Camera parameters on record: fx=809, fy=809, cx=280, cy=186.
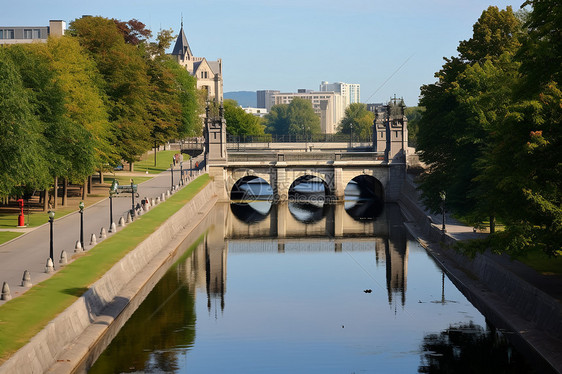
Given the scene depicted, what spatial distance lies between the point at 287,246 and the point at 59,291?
99.8 ft

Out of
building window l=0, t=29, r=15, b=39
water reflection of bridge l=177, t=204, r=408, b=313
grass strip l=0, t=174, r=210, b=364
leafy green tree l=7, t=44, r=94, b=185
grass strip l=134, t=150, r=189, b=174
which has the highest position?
building window l=0, t=29, r=15, b=39

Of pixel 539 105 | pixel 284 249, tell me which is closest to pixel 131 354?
pixel 539 105

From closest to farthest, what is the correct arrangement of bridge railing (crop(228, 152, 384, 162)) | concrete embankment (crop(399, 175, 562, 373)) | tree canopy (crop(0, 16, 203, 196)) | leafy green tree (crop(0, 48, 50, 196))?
concrete embankment (crop(399, 175, 562, 373))
leafy green tree (crop(0, 48, 50, 196))
tree canopy (crop(0, 16, 203, 196))
bridge railing (crop(228, 152, 384, 162))

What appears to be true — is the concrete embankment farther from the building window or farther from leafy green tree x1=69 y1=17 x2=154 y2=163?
the building window

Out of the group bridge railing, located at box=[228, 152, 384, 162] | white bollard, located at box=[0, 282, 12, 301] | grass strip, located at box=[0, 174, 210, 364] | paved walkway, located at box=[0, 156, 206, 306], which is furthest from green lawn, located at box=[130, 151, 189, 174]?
white bollard, located at box=[0, 282, 12, 301]

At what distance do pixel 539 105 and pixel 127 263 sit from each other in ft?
74.0

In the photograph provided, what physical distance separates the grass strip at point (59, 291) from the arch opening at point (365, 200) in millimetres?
30295

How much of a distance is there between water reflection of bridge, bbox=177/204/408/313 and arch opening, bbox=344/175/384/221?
2215mm

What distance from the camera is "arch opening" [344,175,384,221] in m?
80.0

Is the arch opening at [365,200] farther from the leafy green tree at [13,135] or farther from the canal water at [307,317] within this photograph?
the leafy green tree at [13,135]

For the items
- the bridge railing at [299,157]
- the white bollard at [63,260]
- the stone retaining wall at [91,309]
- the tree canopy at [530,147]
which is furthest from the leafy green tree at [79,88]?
the tree canopy at [530,147]

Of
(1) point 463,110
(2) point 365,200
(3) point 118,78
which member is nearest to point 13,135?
(1) point 463,110

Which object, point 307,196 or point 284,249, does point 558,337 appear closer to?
point 284,249

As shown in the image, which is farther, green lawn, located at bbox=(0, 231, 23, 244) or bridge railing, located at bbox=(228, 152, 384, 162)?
bridge railing, located at bbox=(228, 152, 384, 162)
